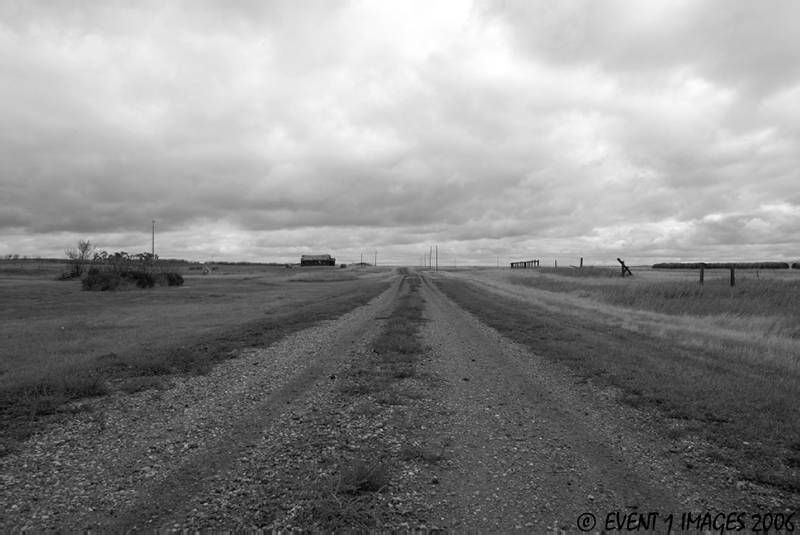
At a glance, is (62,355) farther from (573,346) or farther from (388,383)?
(573,346)

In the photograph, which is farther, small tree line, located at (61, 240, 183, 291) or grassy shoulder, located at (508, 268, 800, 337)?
small tree line, located at (61, 240, 183, 291)

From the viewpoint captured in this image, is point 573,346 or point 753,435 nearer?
point 753,435

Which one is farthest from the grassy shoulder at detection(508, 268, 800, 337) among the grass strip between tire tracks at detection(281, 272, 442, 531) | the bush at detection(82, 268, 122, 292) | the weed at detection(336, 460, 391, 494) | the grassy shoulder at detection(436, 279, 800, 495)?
the bush at detection(82, 268, 122, 292)

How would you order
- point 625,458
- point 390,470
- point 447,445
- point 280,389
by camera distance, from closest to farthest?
1. point 390,470
2. point 625,458
3. point 447,445
4. point 280,389

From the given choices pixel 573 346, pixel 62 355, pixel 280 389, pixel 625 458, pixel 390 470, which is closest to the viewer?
pixel 390 470

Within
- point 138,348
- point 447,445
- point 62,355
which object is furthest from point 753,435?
point 62,355

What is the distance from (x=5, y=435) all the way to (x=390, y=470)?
5.39 metres

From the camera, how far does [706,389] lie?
8852 millimetres

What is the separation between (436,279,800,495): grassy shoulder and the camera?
5.88 meters

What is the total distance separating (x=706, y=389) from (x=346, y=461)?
723 cm

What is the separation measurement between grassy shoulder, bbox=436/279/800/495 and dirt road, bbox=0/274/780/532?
72 centimetres

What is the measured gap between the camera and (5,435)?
252 inches

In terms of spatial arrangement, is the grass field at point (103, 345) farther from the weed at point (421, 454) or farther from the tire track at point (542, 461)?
the tire track at point (542, 461)

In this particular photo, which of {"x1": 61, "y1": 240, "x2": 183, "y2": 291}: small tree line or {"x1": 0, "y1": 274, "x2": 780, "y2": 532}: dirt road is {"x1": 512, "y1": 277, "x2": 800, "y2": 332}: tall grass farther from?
{"x1": 61, "y1": 240, "x2": 183, "y2": 291}: small tree line
